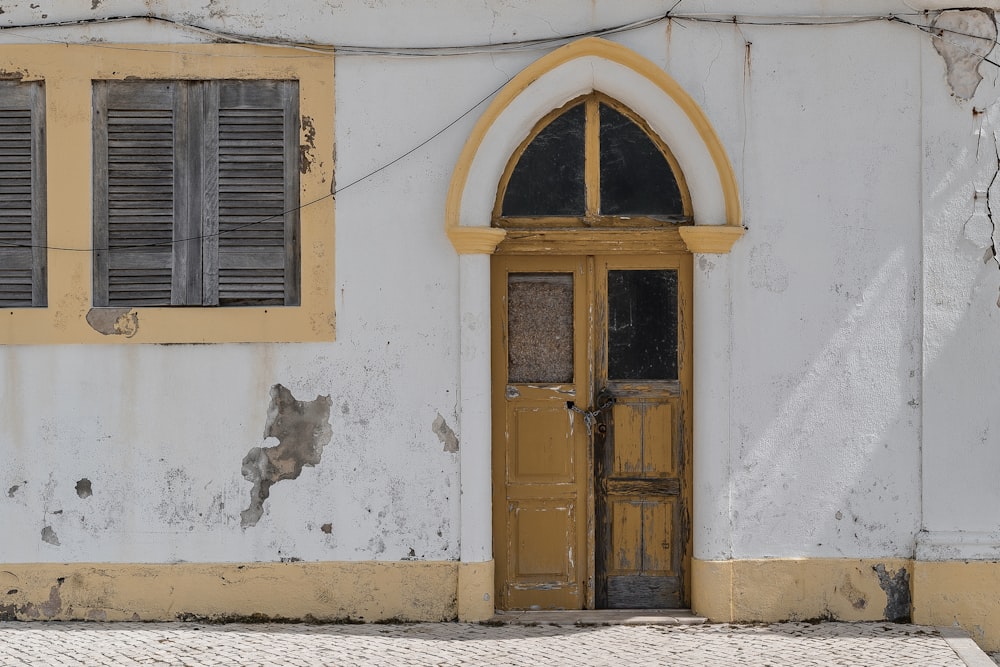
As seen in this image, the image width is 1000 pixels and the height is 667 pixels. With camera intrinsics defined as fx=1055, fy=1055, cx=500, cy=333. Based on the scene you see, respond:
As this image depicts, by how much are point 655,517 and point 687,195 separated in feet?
6.59

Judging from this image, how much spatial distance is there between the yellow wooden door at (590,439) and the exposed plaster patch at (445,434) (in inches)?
13.9

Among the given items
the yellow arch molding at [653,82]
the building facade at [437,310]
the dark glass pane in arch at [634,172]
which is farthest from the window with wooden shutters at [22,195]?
the dark glass pane in arch at [634,172]

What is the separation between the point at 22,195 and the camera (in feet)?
21.2

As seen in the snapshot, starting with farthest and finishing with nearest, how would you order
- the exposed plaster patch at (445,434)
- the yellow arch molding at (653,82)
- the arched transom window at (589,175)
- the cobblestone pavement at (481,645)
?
1. the arched transom window at (589,175)
2. the exposed plaster patch at (445,434)
3. the yellow arch molding at (653,82)
4. the cobblestone pavement at (481,645)

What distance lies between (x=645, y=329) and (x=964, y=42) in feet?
8.38

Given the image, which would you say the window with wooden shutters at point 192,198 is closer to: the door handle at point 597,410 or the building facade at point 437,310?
the building facade at point 437,310

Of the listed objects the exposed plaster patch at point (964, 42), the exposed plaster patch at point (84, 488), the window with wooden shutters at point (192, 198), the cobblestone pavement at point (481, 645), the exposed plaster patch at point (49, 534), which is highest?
the exposed plaster patch at point (964, 42)

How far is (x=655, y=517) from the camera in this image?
6590 mm

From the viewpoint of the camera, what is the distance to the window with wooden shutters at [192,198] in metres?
6.43

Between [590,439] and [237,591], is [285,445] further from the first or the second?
[590,439]

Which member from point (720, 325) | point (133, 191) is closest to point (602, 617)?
point (720, 325)

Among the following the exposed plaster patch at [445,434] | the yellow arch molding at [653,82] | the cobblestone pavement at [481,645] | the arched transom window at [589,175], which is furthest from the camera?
the arched transom window at [589,175]

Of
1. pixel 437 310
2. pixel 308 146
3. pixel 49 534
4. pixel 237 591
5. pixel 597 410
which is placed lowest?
pixel 237 591

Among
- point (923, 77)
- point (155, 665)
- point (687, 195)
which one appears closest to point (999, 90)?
point (923, 77)
